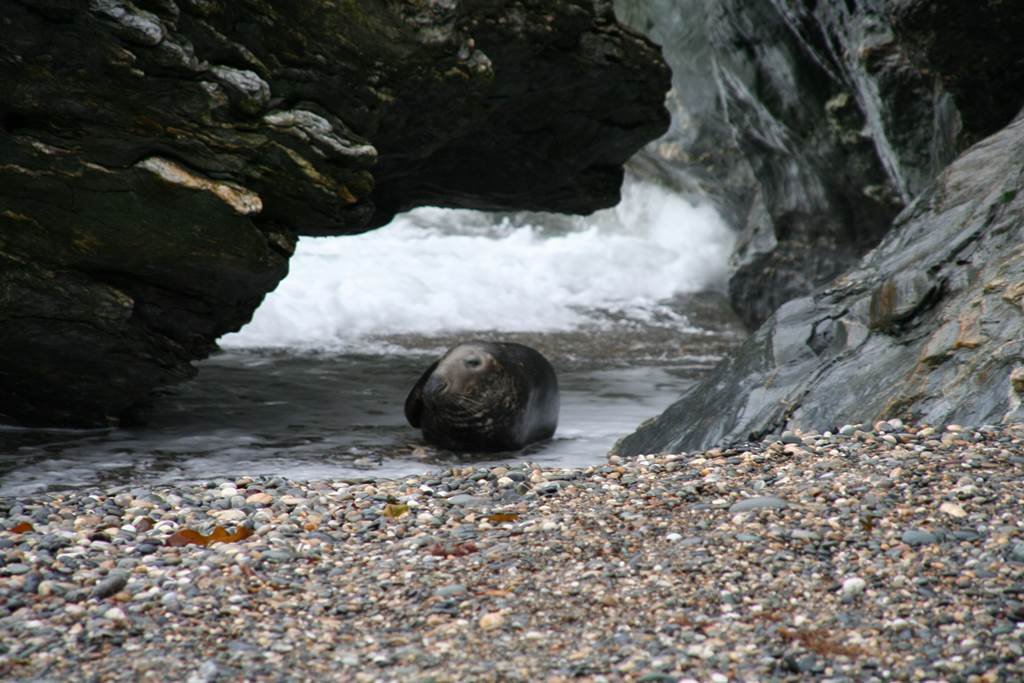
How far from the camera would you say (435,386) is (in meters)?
7.90

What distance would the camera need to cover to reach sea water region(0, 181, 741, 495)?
732cm

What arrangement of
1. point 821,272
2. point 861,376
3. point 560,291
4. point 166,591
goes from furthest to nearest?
point 560,291, point 821,272, point 861,376, point 166,591

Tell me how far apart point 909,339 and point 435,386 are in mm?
3241

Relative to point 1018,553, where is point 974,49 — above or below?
above

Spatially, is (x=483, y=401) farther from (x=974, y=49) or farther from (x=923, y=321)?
(x=974, y=49)

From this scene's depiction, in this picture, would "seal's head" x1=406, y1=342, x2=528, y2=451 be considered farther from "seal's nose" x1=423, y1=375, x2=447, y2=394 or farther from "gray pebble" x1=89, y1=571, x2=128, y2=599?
"gray pebble" x1=89, y1=571, x2=128, y2=599

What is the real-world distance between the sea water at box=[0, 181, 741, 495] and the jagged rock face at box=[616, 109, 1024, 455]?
1106 millimetres

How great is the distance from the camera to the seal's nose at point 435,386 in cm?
786

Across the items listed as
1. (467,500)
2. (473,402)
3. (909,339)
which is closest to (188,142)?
(473,402)

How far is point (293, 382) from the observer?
10422 millimetres

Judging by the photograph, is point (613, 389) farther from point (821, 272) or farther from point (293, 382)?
point (821, 272)

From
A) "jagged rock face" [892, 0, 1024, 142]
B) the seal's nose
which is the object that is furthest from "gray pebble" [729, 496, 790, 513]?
"jagged rock face" [892, 0, 1024, 142]

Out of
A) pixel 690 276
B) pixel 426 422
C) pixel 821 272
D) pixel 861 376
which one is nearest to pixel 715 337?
pixel 821 272

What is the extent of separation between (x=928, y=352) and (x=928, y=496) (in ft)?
5.93
